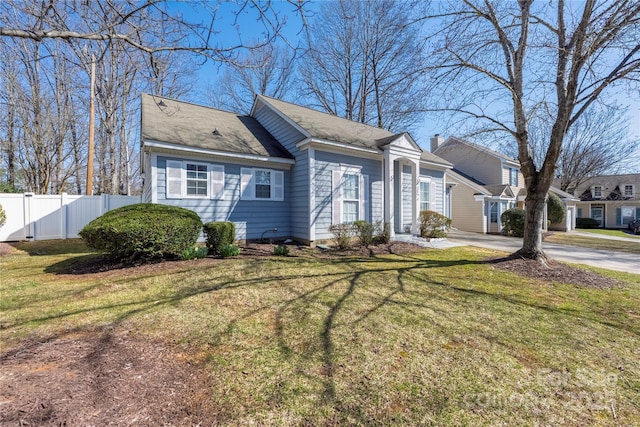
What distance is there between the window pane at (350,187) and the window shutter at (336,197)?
0.24m

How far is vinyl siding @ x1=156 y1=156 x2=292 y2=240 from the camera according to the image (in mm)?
8625

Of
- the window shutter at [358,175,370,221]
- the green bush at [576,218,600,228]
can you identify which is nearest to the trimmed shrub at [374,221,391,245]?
the window shutter at [358,175,370,221]

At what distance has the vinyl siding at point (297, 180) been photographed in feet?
32.3

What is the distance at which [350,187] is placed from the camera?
10.7 meters

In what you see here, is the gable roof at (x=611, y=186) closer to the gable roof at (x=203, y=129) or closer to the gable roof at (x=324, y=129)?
the gable roof at (x=324, y=129)

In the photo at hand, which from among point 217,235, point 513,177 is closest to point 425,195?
point 217,235

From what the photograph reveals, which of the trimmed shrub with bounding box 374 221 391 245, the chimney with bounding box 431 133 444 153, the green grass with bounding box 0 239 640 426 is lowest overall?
the green grass with bounding box 0 239 640 426

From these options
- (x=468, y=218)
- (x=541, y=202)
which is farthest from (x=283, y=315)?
(x=468, y=218)

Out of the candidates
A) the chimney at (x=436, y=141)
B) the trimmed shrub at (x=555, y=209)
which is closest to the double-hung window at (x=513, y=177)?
the trimmed shrub at (x=555, y=209)

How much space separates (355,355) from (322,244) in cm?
694

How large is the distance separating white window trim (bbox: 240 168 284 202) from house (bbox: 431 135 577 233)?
11053mm

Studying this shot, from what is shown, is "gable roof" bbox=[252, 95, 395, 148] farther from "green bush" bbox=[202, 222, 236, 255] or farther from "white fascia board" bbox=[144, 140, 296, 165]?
"green bush" bbox=[202, 222, 236, 255]

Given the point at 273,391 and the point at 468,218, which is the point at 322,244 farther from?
the point at 468,218

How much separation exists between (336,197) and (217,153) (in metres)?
4.38
